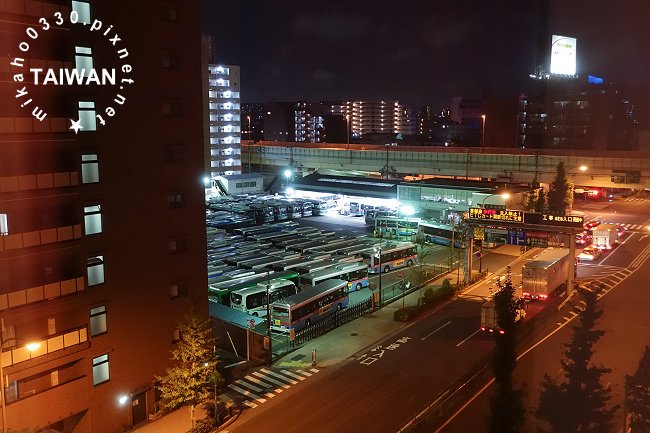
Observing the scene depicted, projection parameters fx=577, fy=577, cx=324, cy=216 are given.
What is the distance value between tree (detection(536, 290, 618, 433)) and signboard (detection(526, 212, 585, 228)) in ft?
43.7

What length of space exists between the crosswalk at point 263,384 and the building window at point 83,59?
1054 cm

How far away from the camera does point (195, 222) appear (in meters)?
18.2

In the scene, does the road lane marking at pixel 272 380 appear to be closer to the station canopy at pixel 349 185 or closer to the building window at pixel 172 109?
the building window at pixel 172 109

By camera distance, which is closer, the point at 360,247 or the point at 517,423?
the point at 517,423

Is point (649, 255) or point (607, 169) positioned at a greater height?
point (607, 169)

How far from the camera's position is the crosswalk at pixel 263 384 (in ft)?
59.3

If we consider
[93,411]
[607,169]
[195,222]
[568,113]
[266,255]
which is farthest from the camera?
[568,113]

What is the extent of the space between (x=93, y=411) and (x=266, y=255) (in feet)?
65.6

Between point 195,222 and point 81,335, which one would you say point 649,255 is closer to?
point 195,222

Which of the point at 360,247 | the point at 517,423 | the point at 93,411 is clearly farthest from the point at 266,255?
the point at 517,423

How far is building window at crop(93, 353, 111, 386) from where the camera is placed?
50.7 feet

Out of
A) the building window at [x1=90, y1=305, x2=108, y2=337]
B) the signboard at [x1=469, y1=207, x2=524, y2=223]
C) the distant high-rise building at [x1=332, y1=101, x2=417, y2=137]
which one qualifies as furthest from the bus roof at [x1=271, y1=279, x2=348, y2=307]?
the distant high-rise building at [x1=332, y1=101, x2=417, y2=137]

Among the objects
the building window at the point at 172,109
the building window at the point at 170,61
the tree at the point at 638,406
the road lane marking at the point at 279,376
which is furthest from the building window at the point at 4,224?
the tree at the point at 638,406

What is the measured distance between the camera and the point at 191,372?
625 inches
